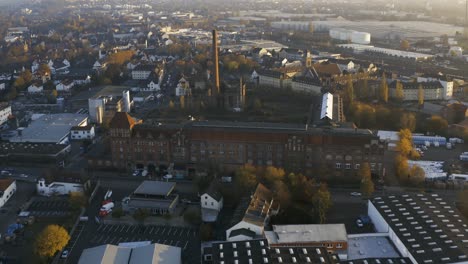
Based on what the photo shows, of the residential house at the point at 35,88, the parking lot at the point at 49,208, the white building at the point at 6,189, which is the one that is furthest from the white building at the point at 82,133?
the residential house at the point at 35,88

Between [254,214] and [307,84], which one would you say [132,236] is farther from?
[307,84]

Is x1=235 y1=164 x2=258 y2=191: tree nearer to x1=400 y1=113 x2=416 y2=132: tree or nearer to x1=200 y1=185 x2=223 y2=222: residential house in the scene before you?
x1=200 y1=185 x2=223 y2=222: residential house

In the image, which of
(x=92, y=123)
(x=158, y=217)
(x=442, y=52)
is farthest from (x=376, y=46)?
(x=158, y=217)

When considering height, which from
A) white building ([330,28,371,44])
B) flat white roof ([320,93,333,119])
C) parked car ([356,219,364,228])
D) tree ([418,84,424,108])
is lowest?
parked car ([356,219,364,228])

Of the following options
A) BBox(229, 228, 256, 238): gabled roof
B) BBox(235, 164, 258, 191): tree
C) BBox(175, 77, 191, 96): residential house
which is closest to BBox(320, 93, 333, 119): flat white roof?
BBox(235, 164, 258, 191): tree

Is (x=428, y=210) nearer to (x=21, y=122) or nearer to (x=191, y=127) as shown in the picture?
(x=191, y=127)
